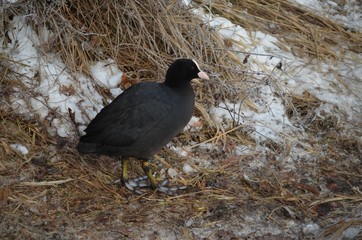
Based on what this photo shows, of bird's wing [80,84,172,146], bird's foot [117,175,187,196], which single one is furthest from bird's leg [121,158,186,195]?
bird's wing [80,84,172,146]

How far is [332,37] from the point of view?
5098 mm

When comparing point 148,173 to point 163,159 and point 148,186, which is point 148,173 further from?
point 163,159

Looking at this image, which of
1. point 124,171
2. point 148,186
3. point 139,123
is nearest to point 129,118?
point 139,123

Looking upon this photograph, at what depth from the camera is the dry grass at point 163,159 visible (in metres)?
3.27

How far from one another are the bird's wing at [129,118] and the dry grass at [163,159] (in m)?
0.30

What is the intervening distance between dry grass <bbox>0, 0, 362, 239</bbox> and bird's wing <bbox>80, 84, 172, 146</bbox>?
11.7 inches

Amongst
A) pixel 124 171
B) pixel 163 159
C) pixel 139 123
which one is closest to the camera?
pixel 139 123

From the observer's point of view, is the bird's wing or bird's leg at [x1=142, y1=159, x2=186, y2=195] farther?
bird's leg at [x1=142, y1=159, x2=186, y2=195]

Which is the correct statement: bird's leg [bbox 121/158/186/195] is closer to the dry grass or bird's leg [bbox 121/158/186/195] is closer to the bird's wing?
the dry grass

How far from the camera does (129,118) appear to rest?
3.48 m

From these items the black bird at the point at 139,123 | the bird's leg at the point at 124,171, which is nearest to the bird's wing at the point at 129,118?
the black bird at the point at 139,123

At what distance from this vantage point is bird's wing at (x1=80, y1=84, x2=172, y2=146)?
3.46 m

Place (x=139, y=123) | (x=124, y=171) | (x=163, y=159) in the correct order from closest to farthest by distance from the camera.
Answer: (x=139, y=123)
(x=124, y=171)
(x=163, y=159)

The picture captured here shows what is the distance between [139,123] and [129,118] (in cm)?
7
